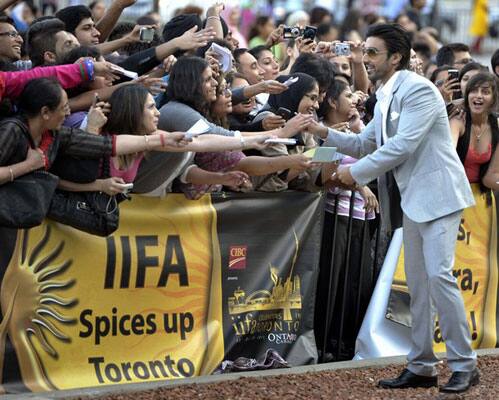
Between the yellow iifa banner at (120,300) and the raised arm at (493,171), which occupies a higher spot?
the raised arm at (493,171)

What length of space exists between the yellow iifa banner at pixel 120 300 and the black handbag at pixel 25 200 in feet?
1.39

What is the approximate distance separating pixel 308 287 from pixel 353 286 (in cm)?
54

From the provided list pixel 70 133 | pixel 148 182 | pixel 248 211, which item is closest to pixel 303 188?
pixel 248 211

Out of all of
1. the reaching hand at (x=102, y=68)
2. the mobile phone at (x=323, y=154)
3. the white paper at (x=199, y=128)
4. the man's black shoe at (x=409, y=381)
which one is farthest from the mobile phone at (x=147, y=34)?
the man's black shoe at (x=409, y=381)

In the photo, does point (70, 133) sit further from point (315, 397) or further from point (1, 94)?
point (315, 397)

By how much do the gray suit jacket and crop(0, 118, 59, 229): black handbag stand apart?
1994 mm

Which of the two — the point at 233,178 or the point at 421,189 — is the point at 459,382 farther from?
the point at 233,178

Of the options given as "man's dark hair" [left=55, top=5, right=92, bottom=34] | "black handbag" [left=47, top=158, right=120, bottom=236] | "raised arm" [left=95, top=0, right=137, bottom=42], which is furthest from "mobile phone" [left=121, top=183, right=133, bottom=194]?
"raised arm" [left=95, top=0, right=137, bottom=42]

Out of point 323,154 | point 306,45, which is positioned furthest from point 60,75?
point 306,45

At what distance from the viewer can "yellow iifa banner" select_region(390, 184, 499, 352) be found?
963cm

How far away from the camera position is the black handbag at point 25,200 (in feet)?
23.5

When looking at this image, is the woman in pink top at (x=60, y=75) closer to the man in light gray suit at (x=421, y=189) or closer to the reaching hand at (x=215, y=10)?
the man in light gray suit at (x=421, y=189)

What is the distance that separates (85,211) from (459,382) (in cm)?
262

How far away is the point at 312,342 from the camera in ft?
29.9
